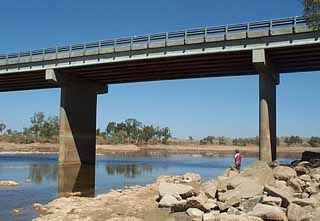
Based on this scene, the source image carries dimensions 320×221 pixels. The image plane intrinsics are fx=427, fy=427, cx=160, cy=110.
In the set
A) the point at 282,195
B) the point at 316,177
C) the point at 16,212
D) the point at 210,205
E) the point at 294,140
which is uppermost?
the point at 294,140

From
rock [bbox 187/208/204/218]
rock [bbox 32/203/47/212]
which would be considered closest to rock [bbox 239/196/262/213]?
rock [bbox 187/208/204/218]

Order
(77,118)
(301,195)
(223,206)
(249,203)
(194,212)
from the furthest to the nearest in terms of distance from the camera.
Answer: (77,118) < (301,195) < (194,212) < (223,206) < (249,203)

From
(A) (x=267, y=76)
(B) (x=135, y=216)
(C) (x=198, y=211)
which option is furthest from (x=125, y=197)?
(A) (x=267, y=76)

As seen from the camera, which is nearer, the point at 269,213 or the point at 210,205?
the point at 269,213

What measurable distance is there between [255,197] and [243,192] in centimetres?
89

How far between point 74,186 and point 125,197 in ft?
31.9

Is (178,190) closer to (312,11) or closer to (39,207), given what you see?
(39,207)

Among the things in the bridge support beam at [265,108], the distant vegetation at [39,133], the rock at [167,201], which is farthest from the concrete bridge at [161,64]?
the distant vegetation at [39,133]

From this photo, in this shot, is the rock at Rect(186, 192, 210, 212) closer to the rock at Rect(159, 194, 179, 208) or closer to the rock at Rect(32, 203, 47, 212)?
the rock at Rect(159, 194, 179, 208)

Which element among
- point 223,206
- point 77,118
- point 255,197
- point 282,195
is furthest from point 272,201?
point 77,118

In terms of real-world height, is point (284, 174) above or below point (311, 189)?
above

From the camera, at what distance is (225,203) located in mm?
15008

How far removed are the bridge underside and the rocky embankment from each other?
1937 centimetres

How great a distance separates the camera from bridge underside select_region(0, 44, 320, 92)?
38219mm
